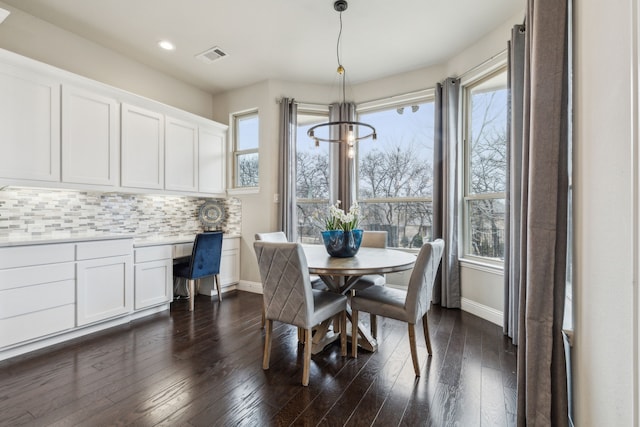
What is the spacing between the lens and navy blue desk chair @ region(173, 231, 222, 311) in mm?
3365

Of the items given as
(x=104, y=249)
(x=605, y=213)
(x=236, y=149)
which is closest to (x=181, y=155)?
(x=236, y=149)

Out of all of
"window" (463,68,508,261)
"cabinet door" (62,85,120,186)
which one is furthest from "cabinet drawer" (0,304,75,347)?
"window" (463,68,508,261)

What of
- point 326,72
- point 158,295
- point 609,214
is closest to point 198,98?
point 326,72

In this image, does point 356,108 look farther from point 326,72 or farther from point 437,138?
point 437,138

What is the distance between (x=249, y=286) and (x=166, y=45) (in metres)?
3.17

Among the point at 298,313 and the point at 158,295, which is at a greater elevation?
the point at 298,313

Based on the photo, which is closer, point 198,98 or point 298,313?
point 298,313

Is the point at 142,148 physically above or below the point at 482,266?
above

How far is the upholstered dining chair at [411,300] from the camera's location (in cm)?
200

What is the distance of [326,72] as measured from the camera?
3.84 meters

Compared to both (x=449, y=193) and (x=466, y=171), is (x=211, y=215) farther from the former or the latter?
(x=466, y=171)

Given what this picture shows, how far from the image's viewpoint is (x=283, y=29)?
9.72 feet

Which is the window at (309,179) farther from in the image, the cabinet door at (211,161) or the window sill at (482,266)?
the window sill at (482,266)

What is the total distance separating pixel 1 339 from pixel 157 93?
3.06 meters
